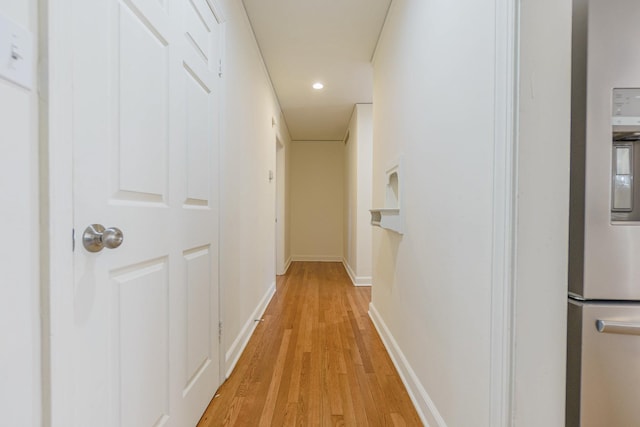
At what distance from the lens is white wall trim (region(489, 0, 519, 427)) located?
0.81 metres

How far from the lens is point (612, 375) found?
88 cm

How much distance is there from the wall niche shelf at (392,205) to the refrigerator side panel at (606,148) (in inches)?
38.1

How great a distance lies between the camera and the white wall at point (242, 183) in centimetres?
174

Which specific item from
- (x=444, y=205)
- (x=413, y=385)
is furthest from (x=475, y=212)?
(x=413, y=385)

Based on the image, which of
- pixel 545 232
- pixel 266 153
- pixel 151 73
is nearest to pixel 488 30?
pixel 545 232

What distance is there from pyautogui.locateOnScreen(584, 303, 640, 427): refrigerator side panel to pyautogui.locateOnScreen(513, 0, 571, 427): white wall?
15 cm

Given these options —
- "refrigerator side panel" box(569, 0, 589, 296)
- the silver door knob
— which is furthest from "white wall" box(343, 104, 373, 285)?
the silver door knob

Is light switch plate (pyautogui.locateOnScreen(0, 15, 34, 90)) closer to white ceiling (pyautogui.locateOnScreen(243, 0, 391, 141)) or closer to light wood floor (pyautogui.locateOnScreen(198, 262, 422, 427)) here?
light wood floor (pyautogui.locateOnScreen(198, 262, 422, 427))

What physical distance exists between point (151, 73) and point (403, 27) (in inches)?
61.8

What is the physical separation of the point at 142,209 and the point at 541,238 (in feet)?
3.93

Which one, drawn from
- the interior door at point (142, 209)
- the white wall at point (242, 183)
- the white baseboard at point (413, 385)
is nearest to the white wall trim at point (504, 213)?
the white baseboard at point (413, 385)

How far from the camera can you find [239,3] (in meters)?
2.04

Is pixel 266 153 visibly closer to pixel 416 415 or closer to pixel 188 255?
pixel 188 255

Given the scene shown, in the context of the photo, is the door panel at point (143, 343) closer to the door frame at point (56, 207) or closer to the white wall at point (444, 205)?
the door frame at point (56, 207)
